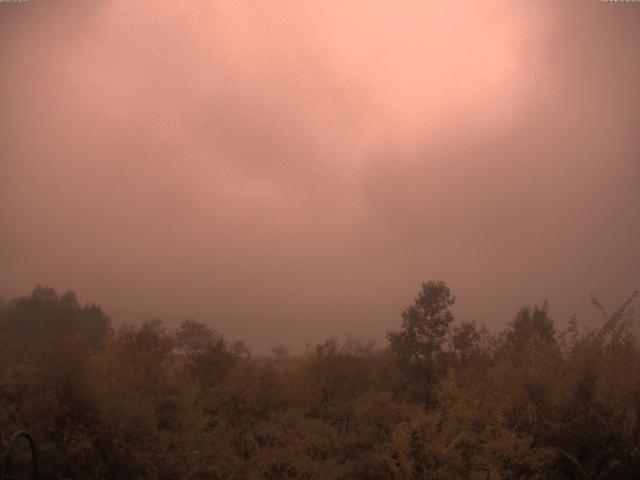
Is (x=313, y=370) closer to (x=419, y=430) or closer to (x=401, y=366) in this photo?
(x=401, y=366)

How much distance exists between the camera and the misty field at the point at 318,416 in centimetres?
1573

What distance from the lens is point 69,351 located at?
20688 mm

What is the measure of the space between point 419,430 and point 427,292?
34.3 meters

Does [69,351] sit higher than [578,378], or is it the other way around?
[578,378]

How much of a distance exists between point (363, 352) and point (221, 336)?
1527 cm

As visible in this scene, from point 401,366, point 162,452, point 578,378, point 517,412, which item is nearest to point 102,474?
point 162,452

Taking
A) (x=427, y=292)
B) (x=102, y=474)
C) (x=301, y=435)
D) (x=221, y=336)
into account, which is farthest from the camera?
(x=427, y=292)

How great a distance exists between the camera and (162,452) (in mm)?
22219

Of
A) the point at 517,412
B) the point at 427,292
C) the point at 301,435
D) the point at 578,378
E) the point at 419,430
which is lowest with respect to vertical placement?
the point at 301,435

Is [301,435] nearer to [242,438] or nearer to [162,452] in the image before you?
[242,438]

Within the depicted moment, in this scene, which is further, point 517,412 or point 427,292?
point 427,292

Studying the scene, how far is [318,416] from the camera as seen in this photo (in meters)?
36.6

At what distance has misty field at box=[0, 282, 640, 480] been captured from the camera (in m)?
15.7

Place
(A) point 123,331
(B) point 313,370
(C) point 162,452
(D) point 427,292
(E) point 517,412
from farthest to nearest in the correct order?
(D) point 427,292
(B) point 313,370
(A) point 123,331
(C) point 162,452
(E) point 517,412
